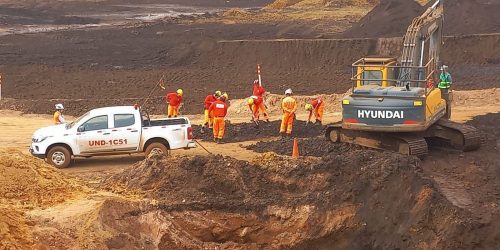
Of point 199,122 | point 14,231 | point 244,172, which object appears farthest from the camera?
point 199,122

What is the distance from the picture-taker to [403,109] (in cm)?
1841

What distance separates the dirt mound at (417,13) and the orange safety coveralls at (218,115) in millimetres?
24264

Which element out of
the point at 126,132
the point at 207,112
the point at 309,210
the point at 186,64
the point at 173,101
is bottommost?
the point at 309,210

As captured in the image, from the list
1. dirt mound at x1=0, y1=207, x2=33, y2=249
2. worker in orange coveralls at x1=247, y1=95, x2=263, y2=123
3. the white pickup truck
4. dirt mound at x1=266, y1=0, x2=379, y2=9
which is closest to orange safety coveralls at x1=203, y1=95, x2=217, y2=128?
worker in orange coveralls at x1=247, y1=95, x2=263, y2=123

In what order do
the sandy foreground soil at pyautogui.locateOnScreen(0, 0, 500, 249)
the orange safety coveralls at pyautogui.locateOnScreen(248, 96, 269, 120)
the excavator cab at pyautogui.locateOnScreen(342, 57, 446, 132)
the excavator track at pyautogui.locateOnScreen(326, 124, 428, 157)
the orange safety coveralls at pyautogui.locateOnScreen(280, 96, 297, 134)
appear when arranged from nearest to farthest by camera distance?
1. the sandy foreground soil at pyautogui.locateOnScreen(0, 0, 500, 249)
2. the excavator cab at pyautogui.locateOnScreen(342, 57, 446, 132)
3. the excavator track at pyautogui.locateOnScreen(326, 124, 428, 157)
4. the orange safety coveralls at pyautogui.locateOnScreen(280, 96, 297, 134)
5. the orange safety coveralls at pyautogui.locateOnScreen(248, 96, 269, 120)

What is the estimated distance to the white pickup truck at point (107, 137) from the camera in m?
20.0

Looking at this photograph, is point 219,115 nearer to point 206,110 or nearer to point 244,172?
point 206,110

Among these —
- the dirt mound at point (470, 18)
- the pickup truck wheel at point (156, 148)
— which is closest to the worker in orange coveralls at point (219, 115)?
the pickup truck wheel at point (156, 148)

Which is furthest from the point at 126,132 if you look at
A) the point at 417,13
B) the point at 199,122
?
the point at 417,13

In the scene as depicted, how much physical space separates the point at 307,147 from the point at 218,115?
2864mm

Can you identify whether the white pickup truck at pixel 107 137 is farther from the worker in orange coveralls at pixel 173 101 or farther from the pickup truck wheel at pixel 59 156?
the worker in orange coveralls at pixel 173 101

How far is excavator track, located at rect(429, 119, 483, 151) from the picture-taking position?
1915 cm

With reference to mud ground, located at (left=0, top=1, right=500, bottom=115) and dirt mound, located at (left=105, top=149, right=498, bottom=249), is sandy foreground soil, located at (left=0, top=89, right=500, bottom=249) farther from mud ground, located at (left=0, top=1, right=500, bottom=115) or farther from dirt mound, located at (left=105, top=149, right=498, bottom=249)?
mud ground, located at (left=0, top=1, right=500, bottom=115)

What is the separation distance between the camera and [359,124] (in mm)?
19000
